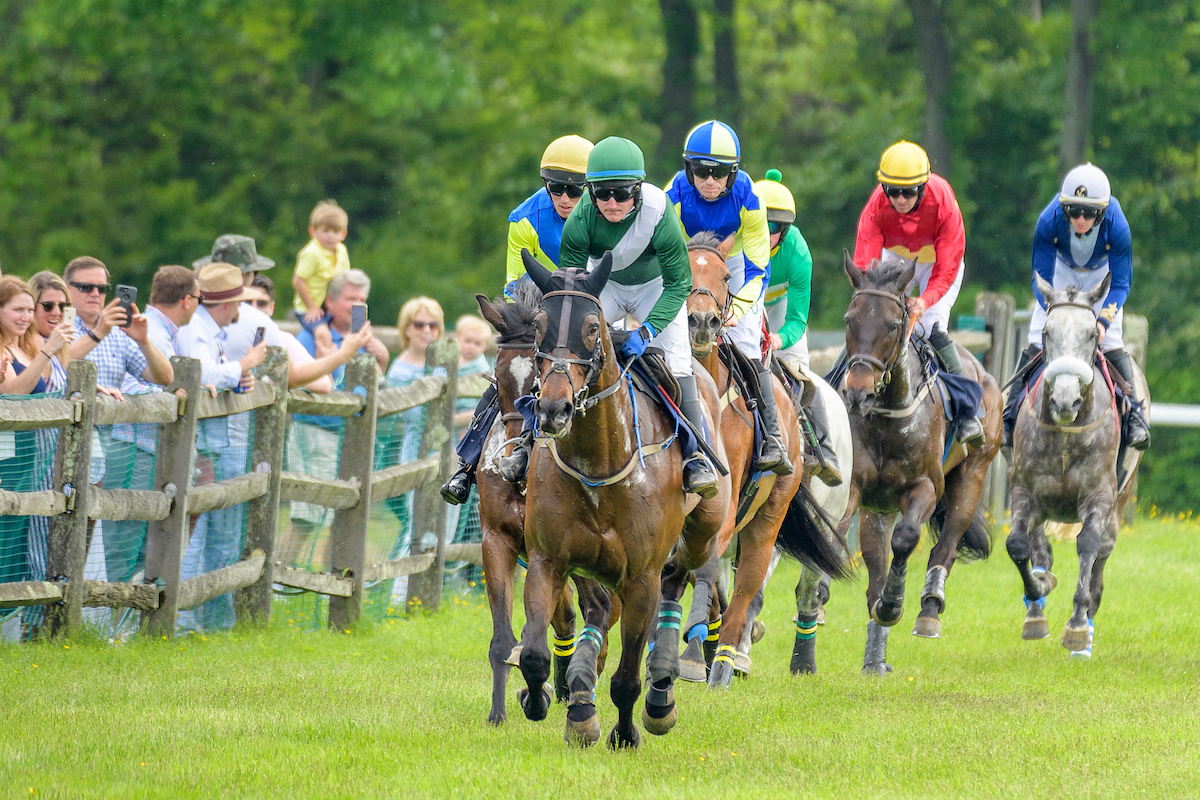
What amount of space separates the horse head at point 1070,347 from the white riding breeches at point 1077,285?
60 centimetres

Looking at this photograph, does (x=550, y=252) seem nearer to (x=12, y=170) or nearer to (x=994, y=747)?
(x=994, y=747)

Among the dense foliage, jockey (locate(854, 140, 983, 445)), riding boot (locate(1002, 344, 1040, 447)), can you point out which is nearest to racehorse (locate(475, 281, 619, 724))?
jockey (locate(854, 140, 983, 445))

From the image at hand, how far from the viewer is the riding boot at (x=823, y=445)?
9.61 metres

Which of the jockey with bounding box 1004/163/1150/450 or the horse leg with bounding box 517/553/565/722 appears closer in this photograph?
the horse leg with bounding box 517/553/565/722

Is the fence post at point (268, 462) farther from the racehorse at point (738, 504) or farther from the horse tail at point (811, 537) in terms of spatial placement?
the horse tail at point (811, 537)

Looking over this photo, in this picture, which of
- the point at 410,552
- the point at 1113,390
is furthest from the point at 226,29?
the point at 1113,390

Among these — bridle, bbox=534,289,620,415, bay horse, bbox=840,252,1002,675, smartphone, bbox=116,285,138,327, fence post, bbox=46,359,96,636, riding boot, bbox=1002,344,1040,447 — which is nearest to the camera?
bridle, bbox=534,289,620,415

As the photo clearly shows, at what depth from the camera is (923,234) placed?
408 inches

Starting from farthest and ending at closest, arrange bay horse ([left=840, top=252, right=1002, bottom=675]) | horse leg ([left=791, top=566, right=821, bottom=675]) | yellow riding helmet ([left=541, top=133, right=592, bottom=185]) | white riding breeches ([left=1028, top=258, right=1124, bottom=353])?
white riding breeches ([left=1028, top=258, right=1124, bottom=353]) < horse leg ([left=791, top=566, right=821, bottom=675]) < bay horse ([left=840, top=252, right=1002, bottom=675]) < yellow riding helmet ([left=541, top=133, right=592, bottom=185])

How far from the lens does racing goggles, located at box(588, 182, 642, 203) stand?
6771mm

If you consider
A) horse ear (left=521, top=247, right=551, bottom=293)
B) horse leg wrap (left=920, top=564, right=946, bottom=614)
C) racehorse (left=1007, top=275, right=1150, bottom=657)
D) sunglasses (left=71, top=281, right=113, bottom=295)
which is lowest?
horse leg wrap (left=920, top=564, right=946, bottom=614)

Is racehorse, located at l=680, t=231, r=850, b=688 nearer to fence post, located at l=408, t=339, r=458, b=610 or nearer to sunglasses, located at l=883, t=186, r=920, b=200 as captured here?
sunglasses, located at l=883, t=186, r=920, b=200

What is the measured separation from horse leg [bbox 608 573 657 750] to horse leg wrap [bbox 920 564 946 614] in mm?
3720

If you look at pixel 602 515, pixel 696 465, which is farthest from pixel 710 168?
pixel 602 515
